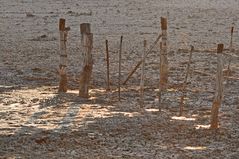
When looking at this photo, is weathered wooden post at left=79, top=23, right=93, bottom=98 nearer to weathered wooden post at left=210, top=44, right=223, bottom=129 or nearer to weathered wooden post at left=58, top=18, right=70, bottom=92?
weathered wooden post at left=58, top=18, right=70, bottom=92

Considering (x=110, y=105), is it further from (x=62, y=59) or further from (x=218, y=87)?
(x=218, y=87)

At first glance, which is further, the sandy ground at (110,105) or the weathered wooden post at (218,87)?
the weathered wooden post at (218,87)

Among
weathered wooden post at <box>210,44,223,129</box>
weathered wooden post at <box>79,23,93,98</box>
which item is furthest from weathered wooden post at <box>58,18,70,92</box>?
weathered wooden post at <box>210,44,223,129</box>

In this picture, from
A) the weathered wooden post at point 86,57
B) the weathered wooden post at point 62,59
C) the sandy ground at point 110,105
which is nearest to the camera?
the sandy ground at point 110,105

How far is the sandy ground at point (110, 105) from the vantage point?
9.69 metres

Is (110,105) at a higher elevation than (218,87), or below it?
below

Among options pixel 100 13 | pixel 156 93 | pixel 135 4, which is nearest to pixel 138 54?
pixel 156 93

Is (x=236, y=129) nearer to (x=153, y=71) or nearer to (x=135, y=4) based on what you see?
(x=153, y=71)

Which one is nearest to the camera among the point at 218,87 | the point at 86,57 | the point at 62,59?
the point at 218,87

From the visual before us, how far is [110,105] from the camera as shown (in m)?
12.9

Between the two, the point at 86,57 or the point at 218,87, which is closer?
the point at 218,87

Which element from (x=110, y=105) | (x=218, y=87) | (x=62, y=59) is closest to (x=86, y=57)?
(x=62, y=59)

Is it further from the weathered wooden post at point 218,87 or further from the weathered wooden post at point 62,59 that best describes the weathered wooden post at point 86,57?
the weathered wooden post at point 218,87

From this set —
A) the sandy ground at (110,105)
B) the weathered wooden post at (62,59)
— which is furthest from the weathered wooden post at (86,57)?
the weathered wooden post at (62,59)
